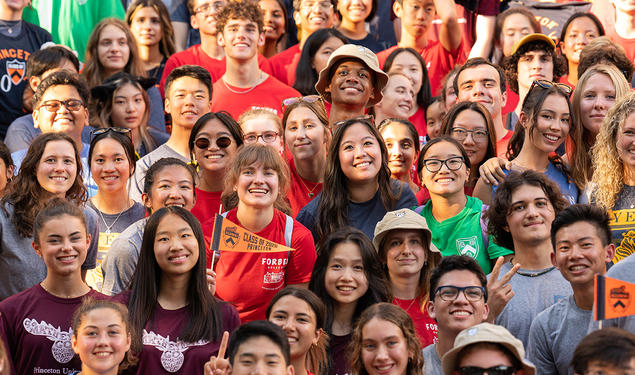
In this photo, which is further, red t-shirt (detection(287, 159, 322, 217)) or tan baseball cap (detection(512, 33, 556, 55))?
tan baseball cap (detection(512, 33, 556, 55))

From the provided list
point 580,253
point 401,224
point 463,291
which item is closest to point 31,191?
point 401,224

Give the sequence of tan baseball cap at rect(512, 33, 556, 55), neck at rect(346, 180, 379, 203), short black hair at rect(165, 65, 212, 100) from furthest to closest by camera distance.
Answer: tan baseball cap at rect(512, 33, 556, 55) → short black hair at rect(165, 65, 212, 100) → neck at rect(346, 180, 379, 203)

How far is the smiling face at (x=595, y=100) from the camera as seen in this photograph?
8.27m

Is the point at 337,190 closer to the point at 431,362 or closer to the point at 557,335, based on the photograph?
the point at 431,362

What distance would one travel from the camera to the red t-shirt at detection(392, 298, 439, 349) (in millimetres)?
6773

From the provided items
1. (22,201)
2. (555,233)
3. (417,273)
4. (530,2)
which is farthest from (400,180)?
(530,2)

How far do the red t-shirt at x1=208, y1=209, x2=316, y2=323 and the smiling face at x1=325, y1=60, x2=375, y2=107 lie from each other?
6.22 ft

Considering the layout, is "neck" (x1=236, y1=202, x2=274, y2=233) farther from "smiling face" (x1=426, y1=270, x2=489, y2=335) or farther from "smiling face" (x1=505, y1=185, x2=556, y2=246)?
"smiling face" (x1=505, y1=185, x2=556, y2=246)

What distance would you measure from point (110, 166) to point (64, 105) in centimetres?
104

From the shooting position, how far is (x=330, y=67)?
8.84 metres

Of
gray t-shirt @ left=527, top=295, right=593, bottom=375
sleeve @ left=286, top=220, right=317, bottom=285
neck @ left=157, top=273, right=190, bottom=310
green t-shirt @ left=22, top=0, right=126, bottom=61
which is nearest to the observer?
gray t-shirt @ left=527, top=295, right=593, bottom=375

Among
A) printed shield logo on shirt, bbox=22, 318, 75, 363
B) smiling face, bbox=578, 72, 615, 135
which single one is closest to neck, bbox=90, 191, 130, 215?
printed shield logo on shirt, bbox=22, 318, 75, 363

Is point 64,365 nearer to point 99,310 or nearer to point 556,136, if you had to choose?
point 99,310

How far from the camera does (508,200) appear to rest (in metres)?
6.99
